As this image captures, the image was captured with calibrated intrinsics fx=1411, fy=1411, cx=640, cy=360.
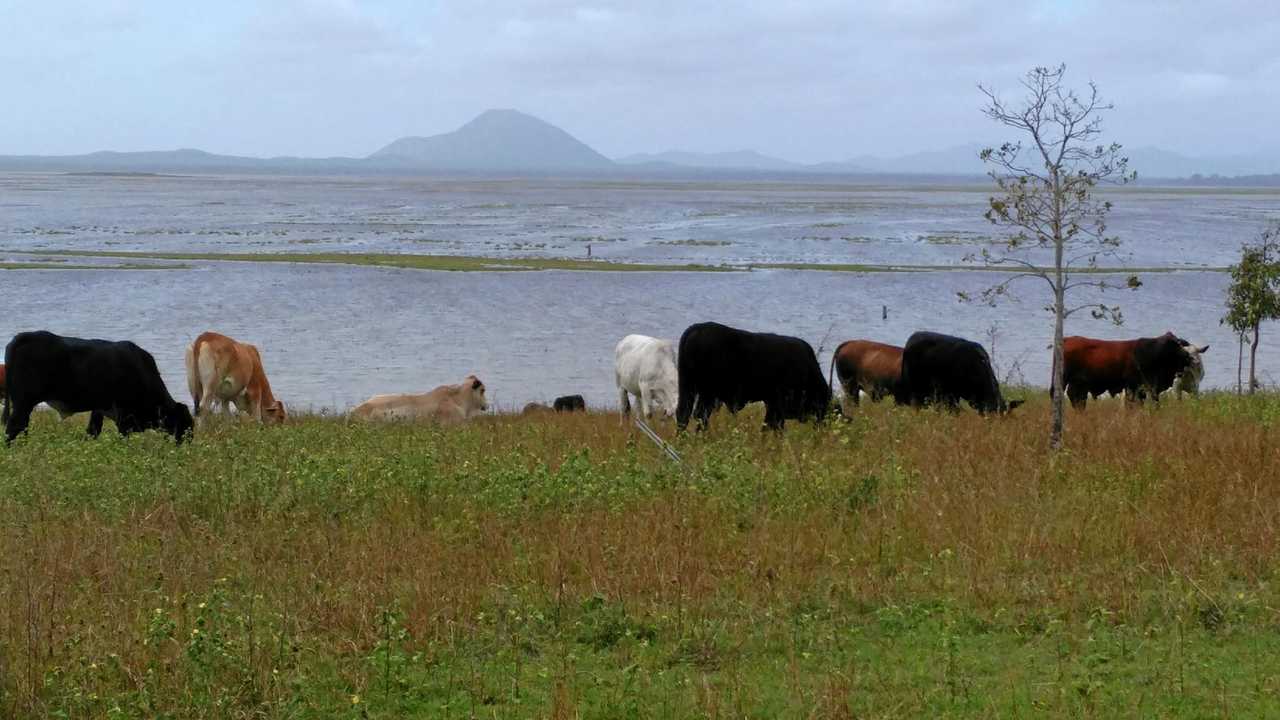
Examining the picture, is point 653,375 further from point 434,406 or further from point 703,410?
point 434,406

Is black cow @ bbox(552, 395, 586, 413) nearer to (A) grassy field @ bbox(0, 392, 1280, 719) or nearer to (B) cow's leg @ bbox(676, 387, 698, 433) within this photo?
(B) cow's leg @ bbox(676, 387, 698, 433)

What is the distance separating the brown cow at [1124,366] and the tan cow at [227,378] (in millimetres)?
10573

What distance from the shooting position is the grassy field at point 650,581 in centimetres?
668

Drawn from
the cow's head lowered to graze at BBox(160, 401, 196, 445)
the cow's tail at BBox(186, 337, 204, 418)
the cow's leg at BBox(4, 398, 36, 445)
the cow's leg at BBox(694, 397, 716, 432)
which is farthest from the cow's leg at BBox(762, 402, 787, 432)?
the cow's leg at BBox(4, 398, 36, 445)

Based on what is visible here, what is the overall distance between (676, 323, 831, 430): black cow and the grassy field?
5.85 ft

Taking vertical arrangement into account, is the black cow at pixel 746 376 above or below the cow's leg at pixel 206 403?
above

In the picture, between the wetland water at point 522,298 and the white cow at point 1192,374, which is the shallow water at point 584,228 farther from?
the white cow at point 1192,374

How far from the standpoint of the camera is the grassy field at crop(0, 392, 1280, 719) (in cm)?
668

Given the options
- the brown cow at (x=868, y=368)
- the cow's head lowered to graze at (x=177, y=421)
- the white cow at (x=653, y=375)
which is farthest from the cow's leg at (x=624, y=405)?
the cow's head lowered to graze at (x=177, y=421)

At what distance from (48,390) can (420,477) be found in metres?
5.82

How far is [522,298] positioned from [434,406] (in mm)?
23987

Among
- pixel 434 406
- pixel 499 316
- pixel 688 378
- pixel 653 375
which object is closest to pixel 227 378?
pixel 434 406

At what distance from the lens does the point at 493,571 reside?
8.81 metres

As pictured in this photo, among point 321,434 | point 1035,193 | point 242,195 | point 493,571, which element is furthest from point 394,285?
point 242,195
